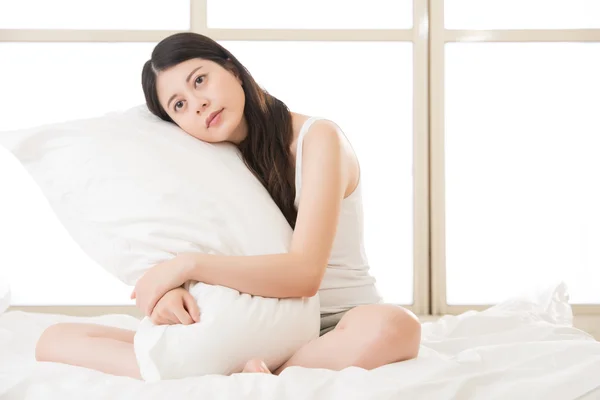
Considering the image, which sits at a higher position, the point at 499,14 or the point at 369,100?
the point at 499,14

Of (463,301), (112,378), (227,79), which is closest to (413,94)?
(463,301)

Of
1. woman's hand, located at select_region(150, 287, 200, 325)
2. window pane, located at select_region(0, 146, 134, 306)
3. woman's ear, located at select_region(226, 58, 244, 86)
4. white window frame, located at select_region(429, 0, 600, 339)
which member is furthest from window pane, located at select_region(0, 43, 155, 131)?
woman's hand, located at select_region(150, 287, 200, 325)

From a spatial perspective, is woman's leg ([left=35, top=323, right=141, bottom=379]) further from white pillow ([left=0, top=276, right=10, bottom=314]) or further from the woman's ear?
the woman's ear

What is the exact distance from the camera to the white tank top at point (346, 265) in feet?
4.68

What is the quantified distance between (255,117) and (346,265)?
39cm

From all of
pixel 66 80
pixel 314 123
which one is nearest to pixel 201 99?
pixel 314 123

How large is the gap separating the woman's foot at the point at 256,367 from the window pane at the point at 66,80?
1.94 metres

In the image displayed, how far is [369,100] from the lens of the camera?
2811 mm

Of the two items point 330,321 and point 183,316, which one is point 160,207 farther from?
point 330,321

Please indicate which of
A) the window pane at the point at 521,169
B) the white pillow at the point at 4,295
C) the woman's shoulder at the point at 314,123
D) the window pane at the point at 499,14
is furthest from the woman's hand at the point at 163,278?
the window pane at the point at 499,14

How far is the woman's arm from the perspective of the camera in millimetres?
1137

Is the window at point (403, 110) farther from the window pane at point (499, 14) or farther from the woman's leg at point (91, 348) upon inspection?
the woman's leg at point (91, 348)

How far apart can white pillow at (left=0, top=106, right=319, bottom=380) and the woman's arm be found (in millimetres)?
24

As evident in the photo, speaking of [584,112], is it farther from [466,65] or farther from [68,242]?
[68,242]
